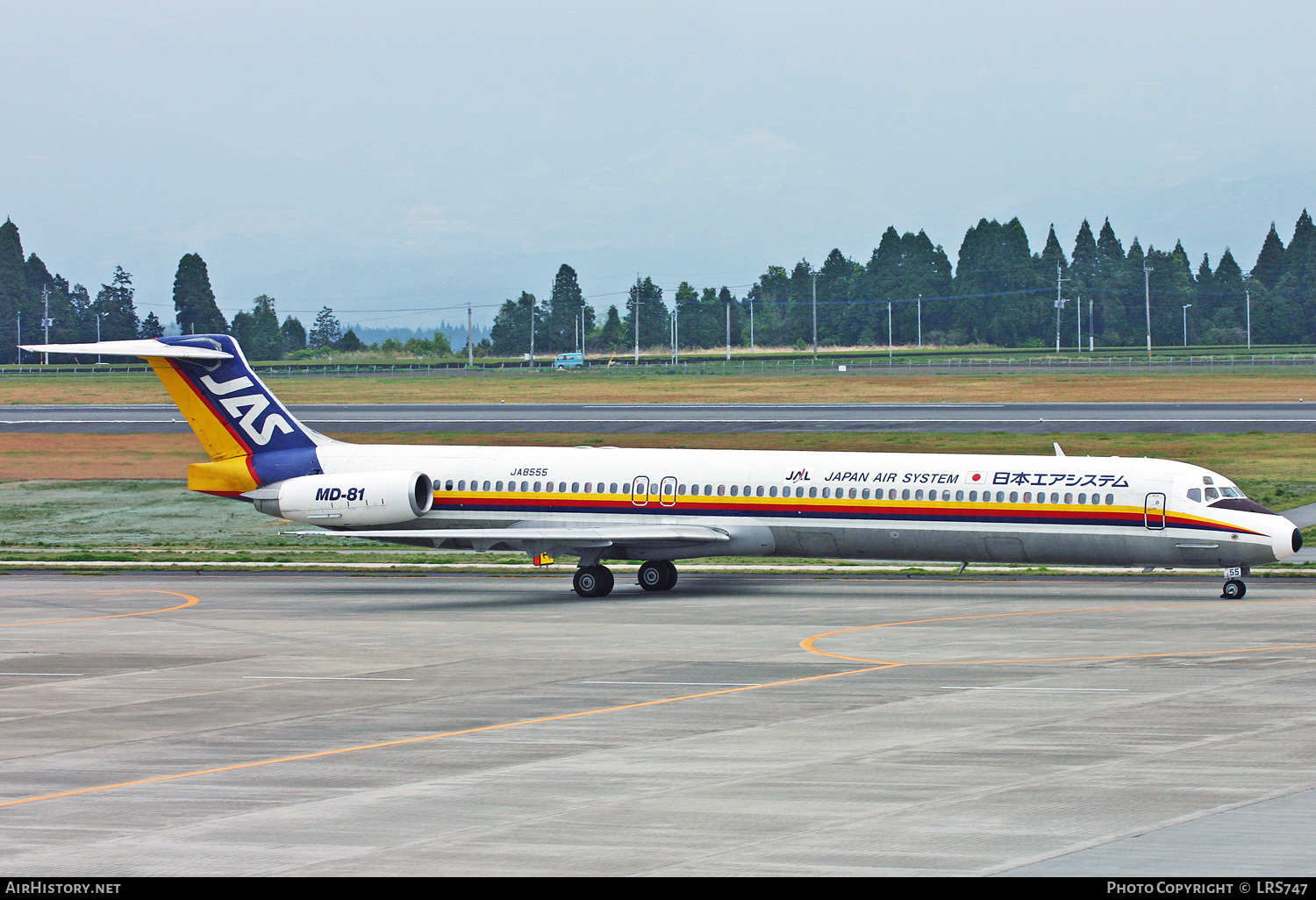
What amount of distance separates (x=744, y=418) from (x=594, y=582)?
41910mm

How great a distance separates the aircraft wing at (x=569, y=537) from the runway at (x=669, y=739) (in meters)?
2.32

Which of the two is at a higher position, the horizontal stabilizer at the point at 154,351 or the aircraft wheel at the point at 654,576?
the horizontal stabilizer at the point at 154,351

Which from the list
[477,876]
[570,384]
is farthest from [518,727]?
[570,384]

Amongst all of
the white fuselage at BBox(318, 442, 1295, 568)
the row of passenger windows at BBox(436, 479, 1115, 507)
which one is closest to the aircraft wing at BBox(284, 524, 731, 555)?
the white fuselage at BBox(318, 442, 1295, 568)

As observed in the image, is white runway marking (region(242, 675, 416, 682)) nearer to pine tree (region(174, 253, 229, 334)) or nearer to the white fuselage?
the white fuselage

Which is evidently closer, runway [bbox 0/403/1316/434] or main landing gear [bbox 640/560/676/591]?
main landing gear [bbox 640/560/676/591]

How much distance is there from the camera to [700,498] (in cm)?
3700

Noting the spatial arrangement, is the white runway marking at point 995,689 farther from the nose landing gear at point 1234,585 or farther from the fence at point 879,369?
the fence at point 879,369

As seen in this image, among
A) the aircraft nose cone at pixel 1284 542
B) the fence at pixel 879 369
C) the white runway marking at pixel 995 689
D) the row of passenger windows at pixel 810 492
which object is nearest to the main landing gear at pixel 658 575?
the row of passenger windows at pixel 810 492

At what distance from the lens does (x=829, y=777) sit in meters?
16.0

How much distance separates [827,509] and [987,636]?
8486 millimetres

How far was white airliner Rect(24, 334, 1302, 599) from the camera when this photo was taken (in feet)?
111

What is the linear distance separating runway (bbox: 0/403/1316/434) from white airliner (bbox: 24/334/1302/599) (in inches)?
1228

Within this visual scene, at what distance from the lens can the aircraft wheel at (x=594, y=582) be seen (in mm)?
36562
